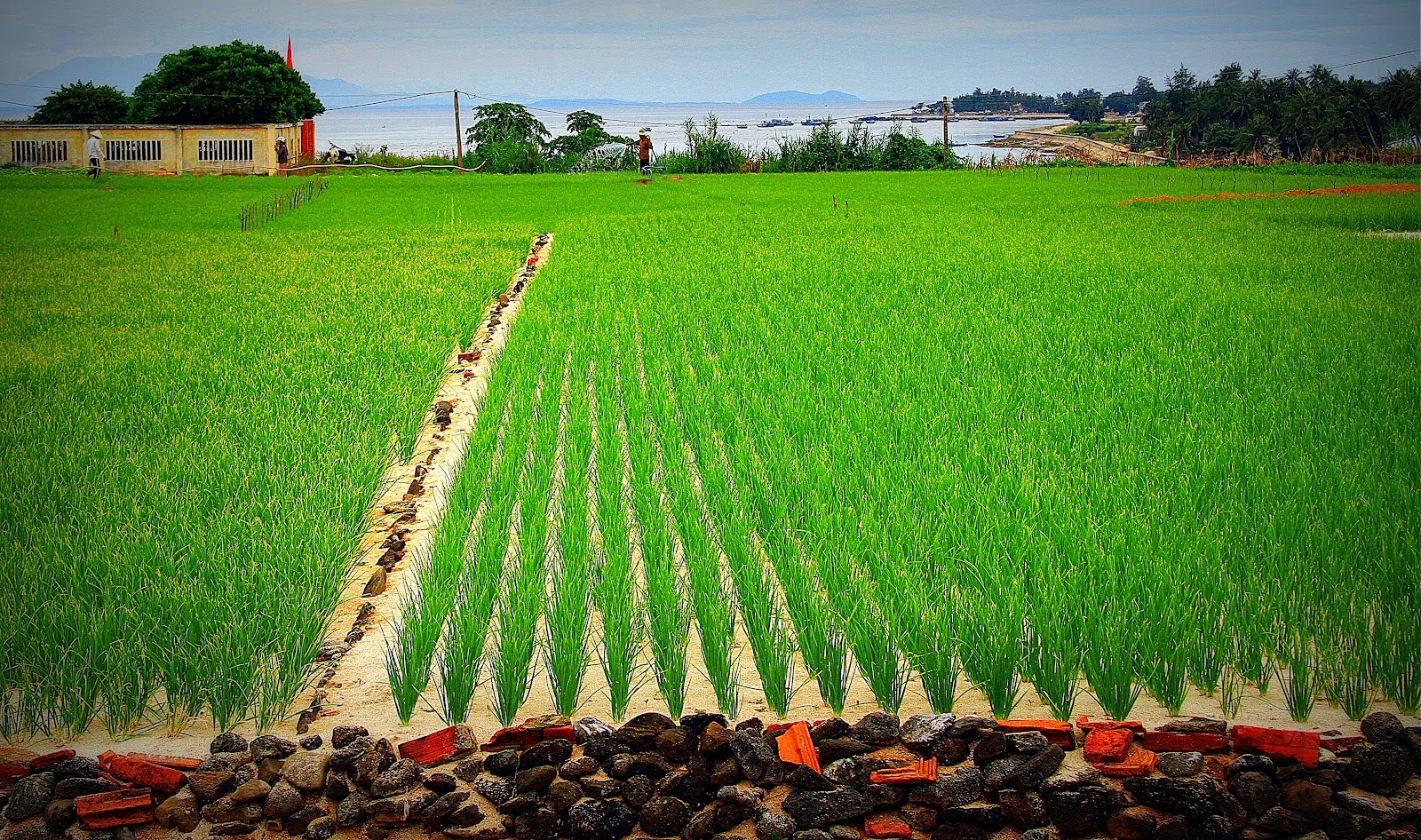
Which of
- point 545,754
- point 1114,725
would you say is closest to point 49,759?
point 545,754

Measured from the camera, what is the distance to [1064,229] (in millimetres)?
11609

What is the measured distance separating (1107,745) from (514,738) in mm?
1195

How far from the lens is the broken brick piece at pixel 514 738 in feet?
7.06

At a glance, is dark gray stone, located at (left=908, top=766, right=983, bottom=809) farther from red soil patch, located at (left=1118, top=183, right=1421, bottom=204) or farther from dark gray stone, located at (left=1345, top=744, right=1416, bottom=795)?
red soil patch, located at (left=1118, top=183, right=1421, bottom=204)

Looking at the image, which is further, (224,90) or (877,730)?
(224,90)

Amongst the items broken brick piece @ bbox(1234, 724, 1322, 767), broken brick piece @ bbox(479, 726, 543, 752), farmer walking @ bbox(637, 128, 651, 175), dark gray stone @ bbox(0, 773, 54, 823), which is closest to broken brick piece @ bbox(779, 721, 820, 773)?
broken brick piece @ bbox(479, 726, 543, 752)

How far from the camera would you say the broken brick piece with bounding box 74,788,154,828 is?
1976 millimetres

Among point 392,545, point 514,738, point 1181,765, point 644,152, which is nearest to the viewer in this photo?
point 1181,765

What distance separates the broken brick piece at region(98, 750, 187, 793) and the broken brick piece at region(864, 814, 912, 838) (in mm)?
1346

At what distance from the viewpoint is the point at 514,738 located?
7.07 ft

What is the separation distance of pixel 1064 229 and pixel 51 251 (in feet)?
33.9

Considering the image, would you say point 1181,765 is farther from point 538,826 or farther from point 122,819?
point 122,819

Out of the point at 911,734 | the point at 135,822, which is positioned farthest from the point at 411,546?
the point at 911,734

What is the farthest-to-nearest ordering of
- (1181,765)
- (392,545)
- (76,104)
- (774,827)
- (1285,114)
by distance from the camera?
1. (1285,114)
2. (76,104)
3. (392,545)
4. (1181,765)
5. (774,827)
